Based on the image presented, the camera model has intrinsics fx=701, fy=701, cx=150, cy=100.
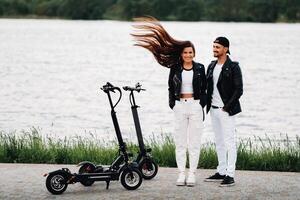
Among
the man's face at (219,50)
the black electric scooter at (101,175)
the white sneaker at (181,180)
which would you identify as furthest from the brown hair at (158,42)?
the white sneaker at (181,180)

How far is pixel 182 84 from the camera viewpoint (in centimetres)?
885

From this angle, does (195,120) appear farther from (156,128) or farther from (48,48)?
(48,48)

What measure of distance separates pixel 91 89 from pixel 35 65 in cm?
2217

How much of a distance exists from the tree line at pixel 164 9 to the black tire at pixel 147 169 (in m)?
125

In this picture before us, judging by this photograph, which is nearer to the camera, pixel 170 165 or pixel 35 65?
pixel 170 165

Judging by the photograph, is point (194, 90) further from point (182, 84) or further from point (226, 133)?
point (226, 133)

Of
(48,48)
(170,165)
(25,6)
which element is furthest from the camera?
(25,6)

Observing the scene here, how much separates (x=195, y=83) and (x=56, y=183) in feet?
6.95

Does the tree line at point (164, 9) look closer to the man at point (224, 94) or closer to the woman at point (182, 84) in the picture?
Result: the woman at point (182, 84)

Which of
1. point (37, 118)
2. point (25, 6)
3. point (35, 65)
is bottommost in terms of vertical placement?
point (37, 118)

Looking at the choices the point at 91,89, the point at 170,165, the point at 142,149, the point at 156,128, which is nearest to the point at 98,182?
the point at 142,149

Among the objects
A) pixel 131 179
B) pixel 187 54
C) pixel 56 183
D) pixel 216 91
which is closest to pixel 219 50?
pixel 187 54

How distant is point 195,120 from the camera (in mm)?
8898

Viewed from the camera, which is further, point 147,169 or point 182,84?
point 147,169
